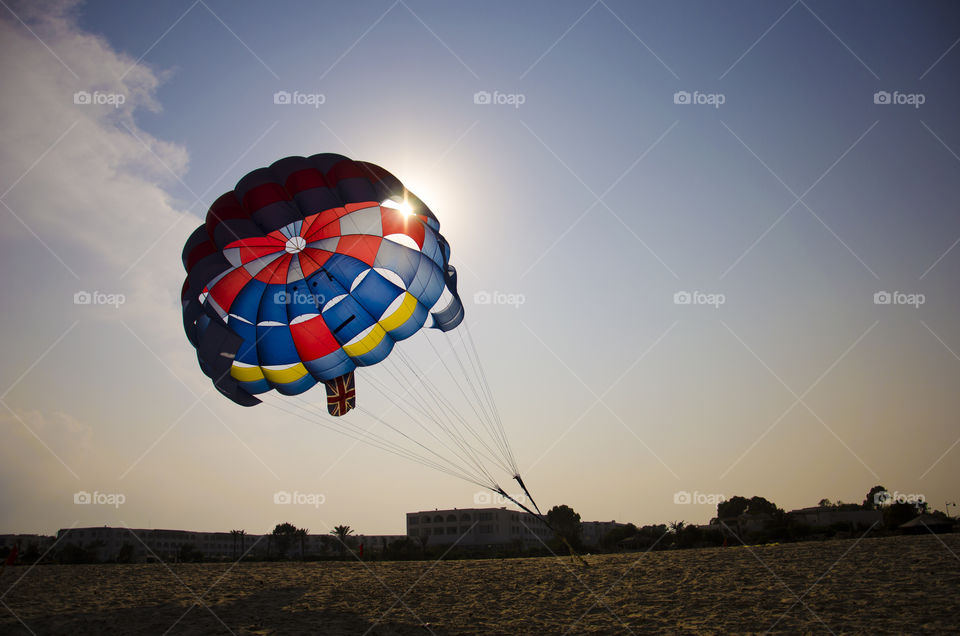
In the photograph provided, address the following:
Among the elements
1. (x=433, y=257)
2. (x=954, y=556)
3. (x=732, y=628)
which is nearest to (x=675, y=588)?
(x=732, y=628)

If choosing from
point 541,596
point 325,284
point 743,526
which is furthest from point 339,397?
point 743,526

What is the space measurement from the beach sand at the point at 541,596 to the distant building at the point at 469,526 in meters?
75.5

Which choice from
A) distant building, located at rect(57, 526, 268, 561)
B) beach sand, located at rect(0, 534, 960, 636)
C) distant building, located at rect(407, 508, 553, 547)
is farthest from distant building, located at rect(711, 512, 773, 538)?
distant building, located at rect(57, 526, 268, 561)

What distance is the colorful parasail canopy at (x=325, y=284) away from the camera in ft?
52.5

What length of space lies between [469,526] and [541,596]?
271 ft

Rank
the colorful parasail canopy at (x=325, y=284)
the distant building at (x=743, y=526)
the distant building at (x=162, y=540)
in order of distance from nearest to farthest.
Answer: the colorful parasail canopy at (x=325, y=284)
the distant building at (x=743, y=526)
the distant building at (x=162, y=540)

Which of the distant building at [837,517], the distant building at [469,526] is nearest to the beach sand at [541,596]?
the distant building at [837,517]

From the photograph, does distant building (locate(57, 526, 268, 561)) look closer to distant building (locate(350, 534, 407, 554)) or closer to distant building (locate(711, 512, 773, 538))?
distant building (locate(350, 534, 407, 554))

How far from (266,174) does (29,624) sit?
1120 centimetres

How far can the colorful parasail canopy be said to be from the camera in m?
16.0

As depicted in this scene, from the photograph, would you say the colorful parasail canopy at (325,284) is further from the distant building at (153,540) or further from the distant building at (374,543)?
the distant building at (153,540)

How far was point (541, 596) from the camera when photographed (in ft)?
46.6

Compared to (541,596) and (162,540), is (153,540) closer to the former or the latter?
(162,540)

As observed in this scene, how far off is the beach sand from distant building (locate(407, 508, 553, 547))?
75458 millimetres
